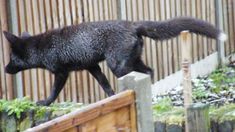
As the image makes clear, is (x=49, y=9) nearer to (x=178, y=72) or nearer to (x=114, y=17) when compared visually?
(x=114, y=17)

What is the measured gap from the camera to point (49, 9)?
9469 millimetres

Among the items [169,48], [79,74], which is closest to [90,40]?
[79,74]

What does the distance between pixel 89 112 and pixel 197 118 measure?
120 cm

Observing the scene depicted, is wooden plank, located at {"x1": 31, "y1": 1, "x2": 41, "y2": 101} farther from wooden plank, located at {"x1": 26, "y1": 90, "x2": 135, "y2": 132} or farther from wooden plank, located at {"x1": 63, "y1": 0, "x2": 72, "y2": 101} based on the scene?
wooden plank, located at {"x1": 26, "y1": 90, "x2": 135, "y2": 132}

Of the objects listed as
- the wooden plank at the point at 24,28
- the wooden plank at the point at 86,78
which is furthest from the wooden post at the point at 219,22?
the wooden plank at the point at 24,28

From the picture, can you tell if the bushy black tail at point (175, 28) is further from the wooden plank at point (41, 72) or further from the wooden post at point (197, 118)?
the wooden post at point (197, 118)

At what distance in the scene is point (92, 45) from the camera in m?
7.69

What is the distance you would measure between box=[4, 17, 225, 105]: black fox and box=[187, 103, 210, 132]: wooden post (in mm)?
2374

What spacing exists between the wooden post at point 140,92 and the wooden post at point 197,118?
0.71m

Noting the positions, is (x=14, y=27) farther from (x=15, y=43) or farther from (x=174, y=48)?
(x=174, y=48)

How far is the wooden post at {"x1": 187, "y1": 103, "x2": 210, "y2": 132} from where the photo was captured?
4941 mm

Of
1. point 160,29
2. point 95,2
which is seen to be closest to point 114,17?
point 95,2

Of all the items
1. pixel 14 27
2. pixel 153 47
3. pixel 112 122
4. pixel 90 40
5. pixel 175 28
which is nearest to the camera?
pixel 112 122

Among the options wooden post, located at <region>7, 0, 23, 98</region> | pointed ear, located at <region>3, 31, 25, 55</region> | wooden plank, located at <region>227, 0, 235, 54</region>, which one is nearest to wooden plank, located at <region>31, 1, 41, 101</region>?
wooden post, located at <region>7, 0, 23, 98</region>
